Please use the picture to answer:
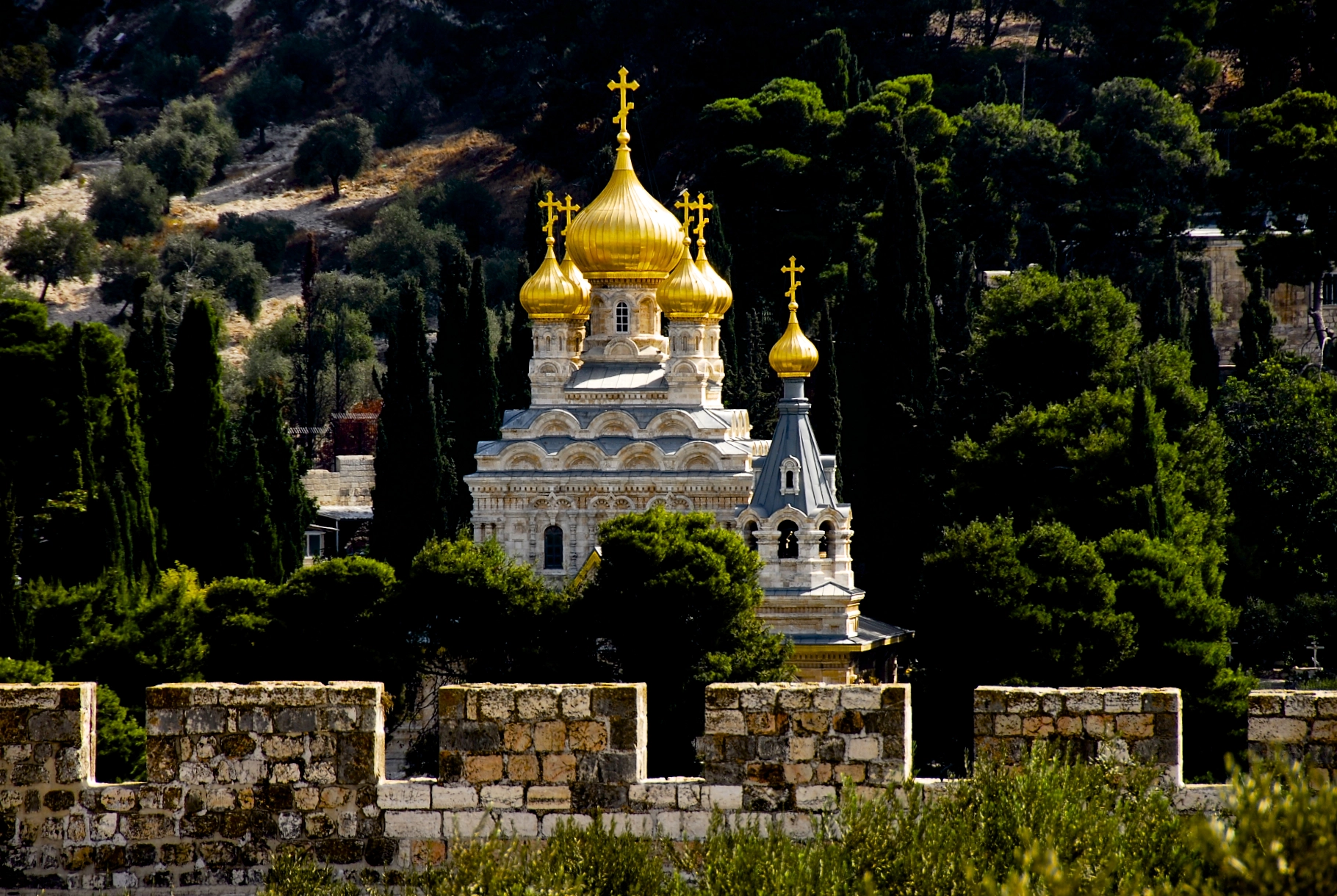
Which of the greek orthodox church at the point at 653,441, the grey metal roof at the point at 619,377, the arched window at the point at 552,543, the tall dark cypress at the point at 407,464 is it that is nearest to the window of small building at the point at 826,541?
the greek orthodox church at the point at 653,441

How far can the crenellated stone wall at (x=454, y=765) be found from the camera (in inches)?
403

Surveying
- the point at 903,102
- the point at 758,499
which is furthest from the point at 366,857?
the point at 903,102

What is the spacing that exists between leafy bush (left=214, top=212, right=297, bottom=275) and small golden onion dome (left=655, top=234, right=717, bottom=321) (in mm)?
45438

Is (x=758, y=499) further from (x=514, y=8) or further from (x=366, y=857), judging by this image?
(x=514, y=8)

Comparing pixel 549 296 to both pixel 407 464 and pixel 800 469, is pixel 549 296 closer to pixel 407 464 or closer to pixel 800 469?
pixel 407 464

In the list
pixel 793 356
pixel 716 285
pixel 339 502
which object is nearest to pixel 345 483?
pixel 339 502

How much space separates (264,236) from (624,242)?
146ft

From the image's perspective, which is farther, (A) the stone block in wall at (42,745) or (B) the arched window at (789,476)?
(B) the arched window at (789,476)

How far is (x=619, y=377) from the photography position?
51750 millimetres

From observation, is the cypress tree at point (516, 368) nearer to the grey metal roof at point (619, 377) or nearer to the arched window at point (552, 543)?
the grey metal roof at point (619, 377)

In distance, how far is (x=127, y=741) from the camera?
101 ft

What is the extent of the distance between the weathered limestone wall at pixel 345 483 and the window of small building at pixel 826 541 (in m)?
23.0

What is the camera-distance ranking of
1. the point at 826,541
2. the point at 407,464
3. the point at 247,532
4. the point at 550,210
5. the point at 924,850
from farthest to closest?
the point at 550,210 → the point at 407,464 → the point at 247,532 → the point at 826,541 → the point at 924,850

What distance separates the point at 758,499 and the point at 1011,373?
8.89 metres
